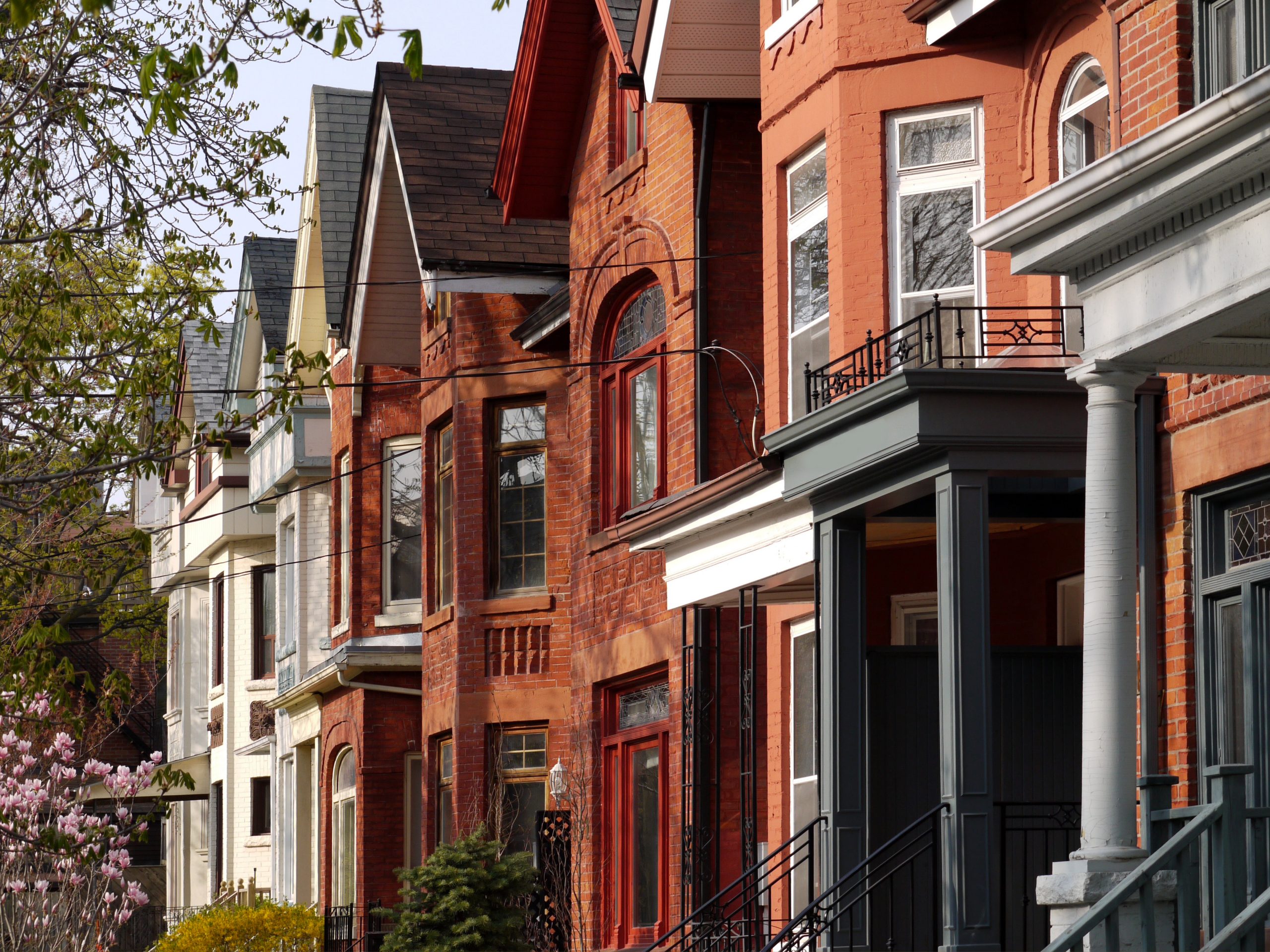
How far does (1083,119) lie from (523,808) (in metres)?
11.7

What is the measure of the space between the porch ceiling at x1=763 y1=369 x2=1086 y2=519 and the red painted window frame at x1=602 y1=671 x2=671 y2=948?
663 centimetres

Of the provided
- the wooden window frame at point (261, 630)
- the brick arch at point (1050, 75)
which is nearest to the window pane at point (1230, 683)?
the brick arch at point (1050, 75)

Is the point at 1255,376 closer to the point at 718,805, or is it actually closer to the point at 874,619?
the point at 874,619

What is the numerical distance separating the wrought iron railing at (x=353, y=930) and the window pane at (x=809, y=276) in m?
11.1

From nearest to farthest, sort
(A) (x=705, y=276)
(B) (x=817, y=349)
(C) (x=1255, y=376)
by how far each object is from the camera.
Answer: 1. (C) (x=1255, y=376)
2. (B) (x=817, y=349)
3. (A) (x=705, y=276)

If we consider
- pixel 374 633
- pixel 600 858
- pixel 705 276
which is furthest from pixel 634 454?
pixel 374 633

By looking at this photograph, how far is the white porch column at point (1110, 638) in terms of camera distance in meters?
10.4

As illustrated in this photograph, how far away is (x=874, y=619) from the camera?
54.2 feet

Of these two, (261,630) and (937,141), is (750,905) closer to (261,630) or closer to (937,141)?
(937,141)

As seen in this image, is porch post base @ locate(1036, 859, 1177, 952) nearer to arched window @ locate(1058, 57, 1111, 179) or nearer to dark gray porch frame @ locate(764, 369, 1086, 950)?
dark gray porch frame @ locate(764, 369, 1086, 950)

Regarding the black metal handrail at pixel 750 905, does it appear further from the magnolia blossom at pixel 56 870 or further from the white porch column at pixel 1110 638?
the magnolia blossom at pixel 56 870

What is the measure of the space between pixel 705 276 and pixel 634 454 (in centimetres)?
274

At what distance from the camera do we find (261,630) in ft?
122

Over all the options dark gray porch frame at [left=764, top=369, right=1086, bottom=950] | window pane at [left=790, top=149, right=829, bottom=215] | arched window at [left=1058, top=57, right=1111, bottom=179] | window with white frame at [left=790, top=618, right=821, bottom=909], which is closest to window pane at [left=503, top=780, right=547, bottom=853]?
window with white frame at [left=790, top=618, right=821, bottom=909]
